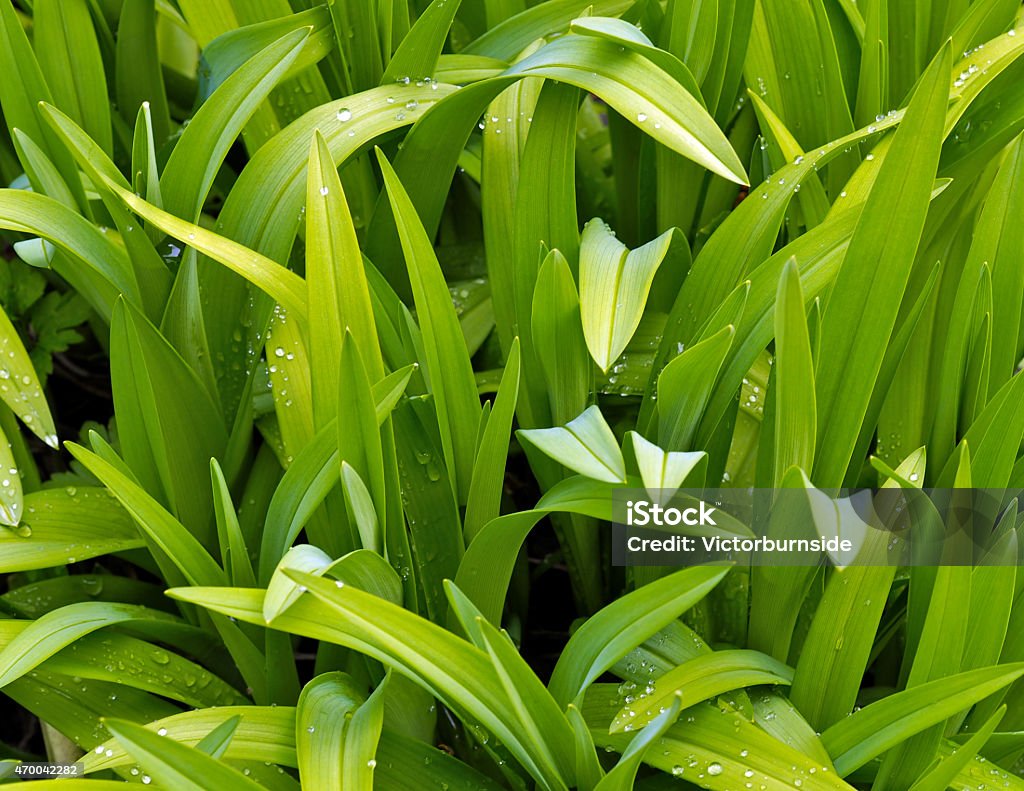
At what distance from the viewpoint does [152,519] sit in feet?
2.34

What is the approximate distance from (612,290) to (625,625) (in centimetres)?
26

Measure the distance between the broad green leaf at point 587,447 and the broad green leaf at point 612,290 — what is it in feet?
0.16

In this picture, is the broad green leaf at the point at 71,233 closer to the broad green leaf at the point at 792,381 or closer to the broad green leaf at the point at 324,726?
the broad green leaf at the point at 324,726

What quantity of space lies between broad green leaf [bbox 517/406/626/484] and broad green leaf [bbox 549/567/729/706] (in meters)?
0.09

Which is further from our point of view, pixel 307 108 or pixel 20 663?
pixel 307 108

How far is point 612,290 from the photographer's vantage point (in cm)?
75

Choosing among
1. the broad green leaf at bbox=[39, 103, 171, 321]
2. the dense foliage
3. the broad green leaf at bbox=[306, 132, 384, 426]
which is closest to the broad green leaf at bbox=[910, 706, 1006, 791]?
the dense foliage

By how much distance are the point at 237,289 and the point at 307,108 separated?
237 millimetres

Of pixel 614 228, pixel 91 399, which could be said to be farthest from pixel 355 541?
pixel 91 399

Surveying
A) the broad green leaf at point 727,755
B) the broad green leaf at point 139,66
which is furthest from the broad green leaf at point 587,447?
the broad green leaf at point 139,66

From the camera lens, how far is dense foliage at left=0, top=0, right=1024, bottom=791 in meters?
0.67

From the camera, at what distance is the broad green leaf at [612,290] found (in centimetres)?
72

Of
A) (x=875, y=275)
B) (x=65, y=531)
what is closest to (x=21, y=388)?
(x=65, y=531)

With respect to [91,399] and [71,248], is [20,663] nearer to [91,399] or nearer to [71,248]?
[71,248]
